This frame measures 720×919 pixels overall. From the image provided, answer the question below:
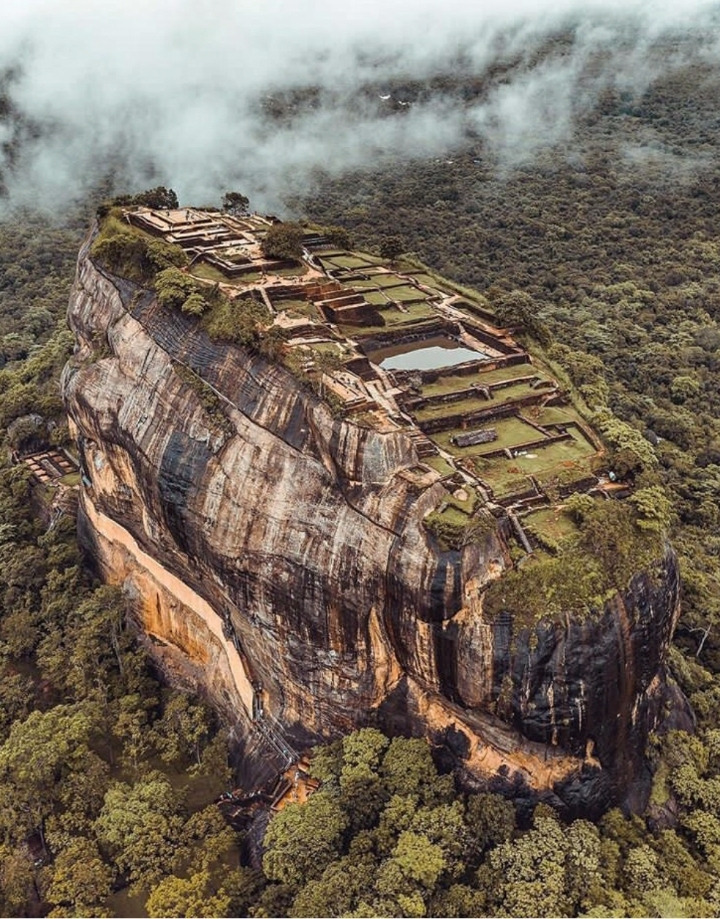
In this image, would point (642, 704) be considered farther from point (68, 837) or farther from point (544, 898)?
point (68, 837)

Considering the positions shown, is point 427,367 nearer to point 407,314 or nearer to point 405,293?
point 407,314

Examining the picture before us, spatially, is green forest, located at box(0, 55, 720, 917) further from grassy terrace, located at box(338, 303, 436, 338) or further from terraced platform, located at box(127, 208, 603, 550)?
grassy terrace, located at box(338, 303, 436, 338)

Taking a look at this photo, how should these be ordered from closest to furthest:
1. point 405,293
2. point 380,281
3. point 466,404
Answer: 1. point 466,404
2. point 405,293
3. point 380,281

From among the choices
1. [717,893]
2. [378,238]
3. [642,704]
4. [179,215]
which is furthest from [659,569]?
[378,238]

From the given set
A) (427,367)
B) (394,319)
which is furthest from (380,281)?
(427,367)

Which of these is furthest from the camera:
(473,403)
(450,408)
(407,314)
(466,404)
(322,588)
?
(407,314)
